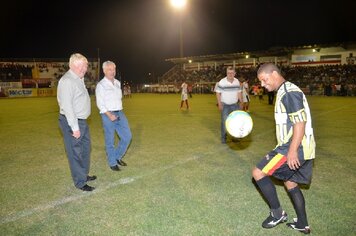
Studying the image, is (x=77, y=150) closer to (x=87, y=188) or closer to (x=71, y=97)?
(x=87, y=188)

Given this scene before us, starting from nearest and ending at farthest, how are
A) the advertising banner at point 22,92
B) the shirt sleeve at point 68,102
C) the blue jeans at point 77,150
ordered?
1. the shirt sleeve at point 68,102
2. the blue jeans at point 77,150
3. the advertising banner at point 22,92

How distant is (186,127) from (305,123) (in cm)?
935

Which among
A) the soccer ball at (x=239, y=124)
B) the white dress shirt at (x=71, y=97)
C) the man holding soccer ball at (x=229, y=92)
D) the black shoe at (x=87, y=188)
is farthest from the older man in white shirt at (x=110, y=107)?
the man holding soccer ball at (x=229, y=92)

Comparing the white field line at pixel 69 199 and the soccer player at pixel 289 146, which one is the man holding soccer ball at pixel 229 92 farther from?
the soccer player at pixel 289 146

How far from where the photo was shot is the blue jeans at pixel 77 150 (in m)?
5.38

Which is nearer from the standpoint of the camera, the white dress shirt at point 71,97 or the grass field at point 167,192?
the grass field at point 167,192

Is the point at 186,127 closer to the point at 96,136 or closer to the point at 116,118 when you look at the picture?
the point at 96,136

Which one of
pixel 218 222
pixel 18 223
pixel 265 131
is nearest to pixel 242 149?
pixel 265 131

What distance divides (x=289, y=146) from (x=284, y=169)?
36 centimetres

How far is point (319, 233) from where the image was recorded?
12.9 ft

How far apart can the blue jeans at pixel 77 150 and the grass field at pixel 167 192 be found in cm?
30

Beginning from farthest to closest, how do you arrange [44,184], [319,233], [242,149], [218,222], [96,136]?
[96,136] → [242,149] → [44,184] → [218,222] → [319,233]

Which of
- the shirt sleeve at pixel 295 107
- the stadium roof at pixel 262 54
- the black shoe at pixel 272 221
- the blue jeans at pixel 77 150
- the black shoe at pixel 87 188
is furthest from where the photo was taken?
the stadium roof at pixel 262 54

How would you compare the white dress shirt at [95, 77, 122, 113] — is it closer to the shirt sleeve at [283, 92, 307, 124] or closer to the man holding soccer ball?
the man holding soccer ball
